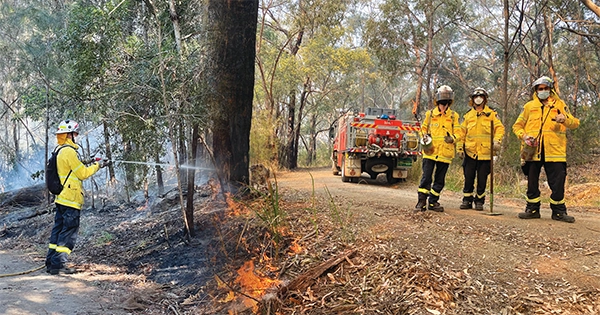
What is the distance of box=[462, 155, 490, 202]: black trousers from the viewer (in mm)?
6672

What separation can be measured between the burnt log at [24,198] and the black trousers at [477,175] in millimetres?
14884

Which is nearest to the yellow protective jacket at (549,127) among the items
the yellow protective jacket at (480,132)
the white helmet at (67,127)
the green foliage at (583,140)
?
the yellow protective jacket at (480,132)

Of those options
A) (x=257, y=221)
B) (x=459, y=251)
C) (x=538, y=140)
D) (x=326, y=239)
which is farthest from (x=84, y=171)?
(x=538, y=140)

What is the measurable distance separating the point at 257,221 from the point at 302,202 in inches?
52.9

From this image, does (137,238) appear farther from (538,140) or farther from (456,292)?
(538,140)

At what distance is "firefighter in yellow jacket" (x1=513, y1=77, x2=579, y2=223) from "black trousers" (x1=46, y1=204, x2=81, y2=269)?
653 centimetres

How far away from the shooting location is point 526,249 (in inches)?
173

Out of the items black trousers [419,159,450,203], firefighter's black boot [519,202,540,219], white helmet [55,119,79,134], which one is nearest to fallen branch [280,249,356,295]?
black trousers [419,159,450,203]

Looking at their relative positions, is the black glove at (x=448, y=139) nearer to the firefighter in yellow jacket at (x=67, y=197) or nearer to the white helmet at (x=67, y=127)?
the firefighter in yellow jacket at (x=67, y=197)

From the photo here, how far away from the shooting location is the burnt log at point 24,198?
15703 mm

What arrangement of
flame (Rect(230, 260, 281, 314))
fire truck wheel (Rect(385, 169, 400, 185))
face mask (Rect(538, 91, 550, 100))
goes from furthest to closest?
fire truck wheel (Rect(385, 169, 400, 185)) < face mask (Rect(538, 91, 550, 100)) < flame (Rect(230, 260, 281, 314))

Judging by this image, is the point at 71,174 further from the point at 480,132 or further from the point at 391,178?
the point at 391,178

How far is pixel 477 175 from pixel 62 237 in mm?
6441

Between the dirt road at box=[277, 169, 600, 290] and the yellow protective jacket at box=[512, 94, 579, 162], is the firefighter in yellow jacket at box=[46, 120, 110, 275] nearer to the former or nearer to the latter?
the dirt road at box=[277, 169, 600, 290]
